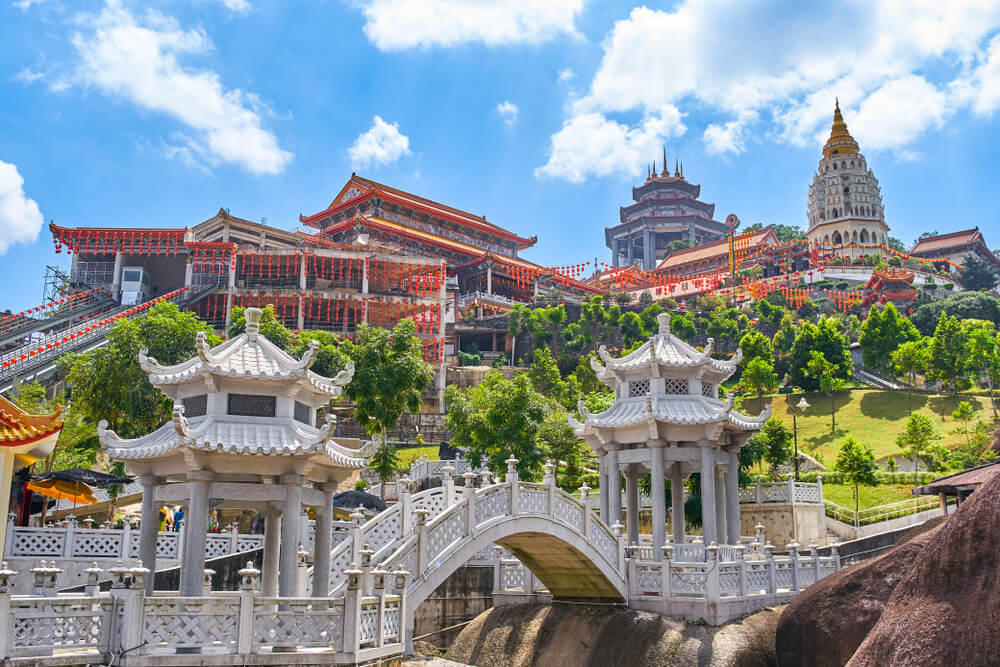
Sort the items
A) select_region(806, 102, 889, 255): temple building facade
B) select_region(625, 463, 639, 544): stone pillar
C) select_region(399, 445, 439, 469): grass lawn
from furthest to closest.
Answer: select_region(806, 102, 889, 255): temple building facade, select_region(399, 445, 439, 469): grass lawn, select_region(625, 463, 639, 544): stone pillar

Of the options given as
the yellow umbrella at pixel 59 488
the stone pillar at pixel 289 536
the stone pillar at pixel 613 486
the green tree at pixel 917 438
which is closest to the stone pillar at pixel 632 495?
the stone pillar at pixel 613 486

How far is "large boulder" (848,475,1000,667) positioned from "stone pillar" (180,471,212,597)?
9.66 m

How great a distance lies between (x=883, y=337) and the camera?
204 ft

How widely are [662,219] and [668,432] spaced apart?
4546 inches

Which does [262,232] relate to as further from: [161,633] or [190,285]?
[161,633]

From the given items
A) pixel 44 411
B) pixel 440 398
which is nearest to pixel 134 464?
pixel 44 411

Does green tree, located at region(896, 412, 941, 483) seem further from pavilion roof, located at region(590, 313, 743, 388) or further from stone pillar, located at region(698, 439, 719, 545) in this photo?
stone pillar, located at region(698, 439, 719, 545)

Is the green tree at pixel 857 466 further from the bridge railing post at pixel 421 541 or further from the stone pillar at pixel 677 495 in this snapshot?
the bridge railing post at pixel 421 541

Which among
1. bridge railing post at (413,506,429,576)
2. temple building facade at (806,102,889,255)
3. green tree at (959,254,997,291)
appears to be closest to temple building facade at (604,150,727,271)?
temple building facade at (806,102,889,255)

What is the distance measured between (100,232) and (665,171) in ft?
312

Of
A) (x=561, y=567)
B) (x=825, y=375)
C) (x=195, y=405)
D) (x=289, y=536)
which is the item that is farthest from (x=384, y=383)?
(x=825, y=375)

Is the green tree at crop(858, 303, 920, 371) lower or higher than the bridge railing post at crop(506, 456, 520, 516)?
higher

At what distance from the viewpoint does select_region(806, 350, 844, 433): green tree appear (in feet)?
184

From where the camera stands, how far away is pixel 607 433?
23.3 metres
